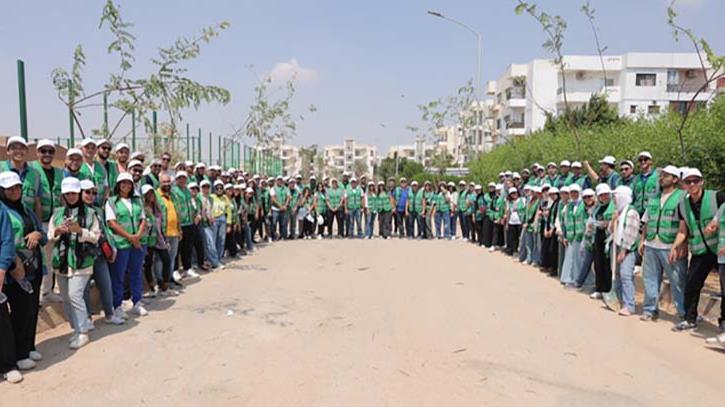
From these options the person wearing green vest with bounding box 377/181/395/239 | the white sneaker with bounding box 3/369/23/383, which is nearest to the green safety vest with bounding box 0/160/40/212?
the white sneaker with bounding box 3/369/23/383

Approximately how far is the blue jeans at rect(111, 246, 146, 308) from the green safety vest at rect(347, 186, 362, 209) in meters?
9.77

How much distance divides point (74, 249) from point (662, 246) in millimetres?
6727

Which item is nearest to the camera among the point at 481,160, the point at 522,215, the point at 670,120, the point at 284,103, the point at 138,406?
the point at 138,406

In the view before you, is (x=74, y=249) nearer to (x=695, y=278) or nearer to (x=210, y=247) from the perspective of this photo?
(x=210, y=247)

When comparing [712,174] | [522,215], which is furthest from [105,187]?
[712,174]

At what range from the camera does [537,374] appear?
4.95m

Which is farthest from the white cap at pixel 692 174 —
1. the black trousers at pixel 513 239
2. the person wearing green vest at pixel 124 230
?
the black trousers at pixel 513 239

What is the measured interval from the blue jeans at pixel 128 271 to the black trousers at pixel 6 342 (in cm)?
176

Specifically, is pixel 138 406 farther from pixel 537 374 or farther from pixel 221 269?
pixel 221 269

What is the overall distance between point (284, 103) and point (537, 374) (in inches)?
709

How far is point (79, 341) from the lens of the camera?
5551 millimetres

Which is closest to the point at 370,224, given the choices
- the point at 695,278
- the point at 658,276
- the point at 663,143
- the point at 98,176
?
the point at 663,143

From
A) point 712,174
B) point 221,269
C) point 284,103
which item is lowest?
point 221,269

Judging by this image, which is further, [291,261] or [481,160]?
[481,160]
